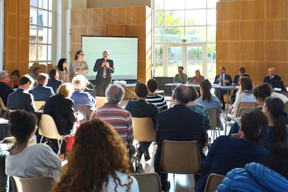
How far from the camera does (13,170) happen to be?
2430mm

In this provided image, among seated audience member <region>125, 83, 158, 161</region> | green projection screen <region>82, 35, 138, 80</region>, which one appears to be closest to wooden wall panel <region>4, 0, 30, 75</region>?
green projection screen <region>82, 35, 138, 80</region>

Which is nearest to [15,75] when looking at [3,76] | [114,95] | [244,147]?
[3,76]

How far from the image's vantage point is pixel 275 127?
290 centimetres

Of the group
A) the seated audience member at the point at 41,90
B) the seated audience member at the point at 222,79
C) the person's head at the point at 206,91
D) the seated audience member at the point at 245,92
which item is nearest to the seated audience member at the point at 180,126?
the person's head at the point at 206,91

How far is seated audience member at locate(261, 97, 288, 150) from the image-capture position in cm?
285

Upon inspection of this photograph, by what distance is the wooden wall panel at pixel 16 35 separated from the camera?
9.04 m

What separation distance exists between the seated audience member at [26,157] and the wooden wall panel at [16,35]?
23.2ft

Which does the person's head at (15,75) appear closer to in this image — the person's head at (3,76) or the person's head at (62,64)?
the person's head at (62,64)

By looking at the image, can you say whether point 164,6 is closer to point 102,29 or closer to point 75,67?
point 102,29

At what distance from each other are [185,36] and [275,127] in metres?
10.8

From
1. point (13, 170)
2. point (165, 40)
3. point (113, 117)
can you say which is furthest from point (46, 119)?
point (165, 40)

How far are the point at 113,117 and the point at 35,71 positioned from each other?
6.54 metres

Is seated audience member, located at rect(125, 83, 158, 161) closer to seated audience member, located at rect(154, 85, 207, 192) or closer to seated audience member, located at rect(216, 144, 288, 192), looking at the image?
seated audience member, located at rect(154, 85, 207, 192)

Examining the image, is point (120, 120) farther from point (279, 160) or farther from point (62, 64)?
point (62, 64)
